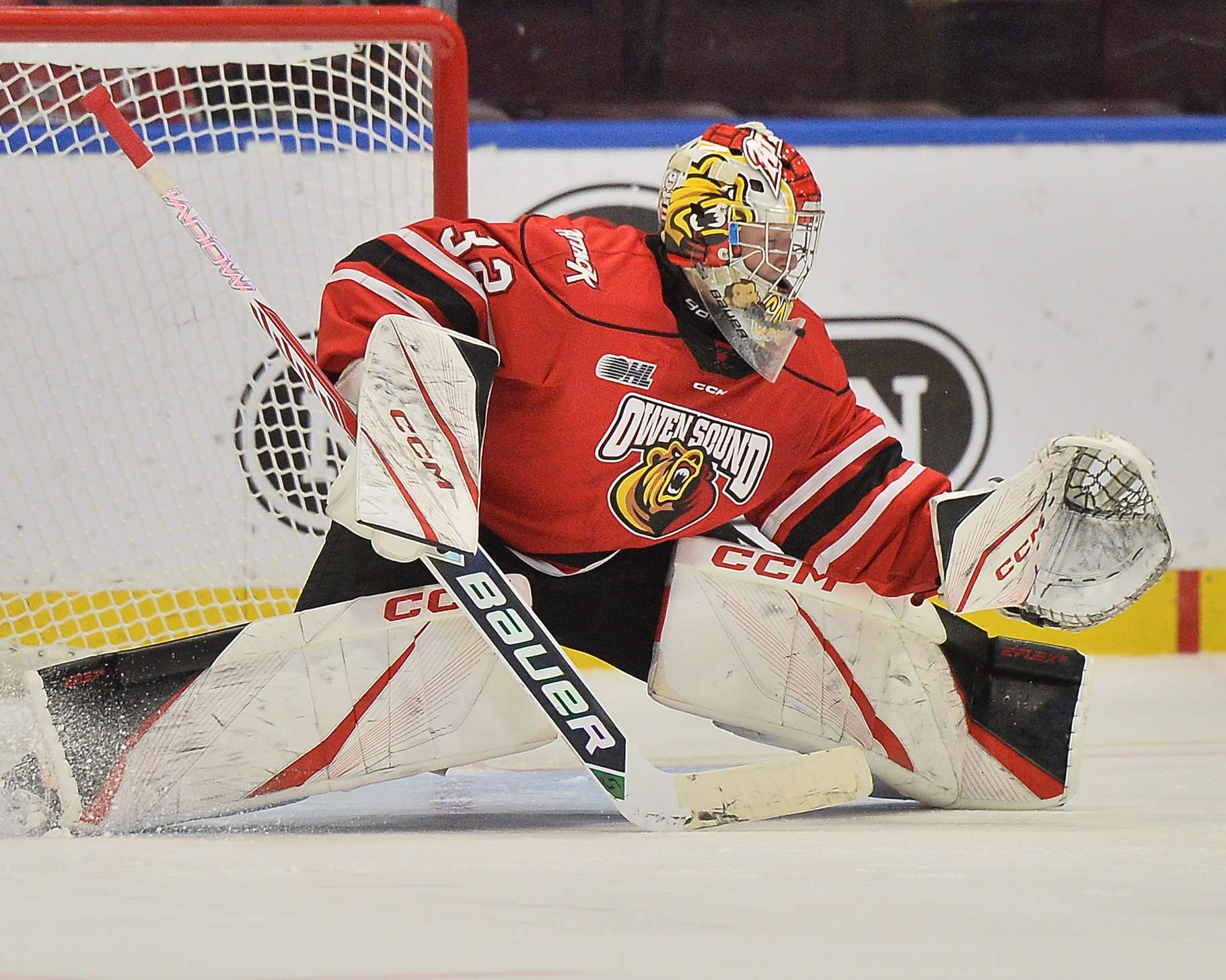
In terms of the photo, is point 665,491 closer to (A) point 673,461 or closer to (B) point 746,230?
(A) point 673,461

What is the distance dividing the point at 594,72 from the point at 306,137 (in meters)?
1.10

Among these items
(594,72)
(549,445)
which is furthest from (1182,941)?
(594,72)

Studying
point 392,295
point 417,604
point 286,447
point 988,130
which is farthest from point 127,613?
point 988,130

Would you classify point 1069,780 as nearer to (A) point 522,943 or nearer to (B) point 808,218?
(B) point 808,218

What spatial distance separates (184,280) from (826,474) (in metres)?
1.06

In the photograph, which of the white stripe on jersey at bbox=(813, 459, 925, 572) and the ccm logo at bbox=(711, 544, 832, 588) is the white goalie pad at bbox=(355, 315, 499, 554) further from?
the white stripe on jersey at bbox=(813, 459, 925, 572)

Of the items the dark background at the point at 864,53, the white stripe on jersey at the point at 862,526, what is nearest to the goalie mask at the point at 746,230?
the white stripe on jersey at the point at 862,526

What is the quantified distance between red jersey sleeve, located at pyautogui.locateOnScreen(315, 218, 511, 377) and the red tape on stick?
Answer: 0.38m

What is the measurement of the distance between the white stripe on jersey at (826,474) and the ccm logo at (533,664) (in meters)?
0.45

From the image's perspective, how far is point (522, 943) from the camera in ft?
3.08

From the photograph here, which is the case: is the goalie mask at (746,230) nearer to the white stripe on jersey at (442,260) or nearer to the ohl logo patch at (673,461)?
the ohl logo patch at (673,461)

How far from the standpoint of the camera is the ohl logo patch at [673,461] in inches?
65.2

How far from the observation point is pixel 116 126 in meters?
1.77

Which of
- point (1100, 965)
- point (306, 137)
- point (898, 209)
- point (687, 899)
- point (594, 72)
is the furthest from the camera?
point (594, 72)
